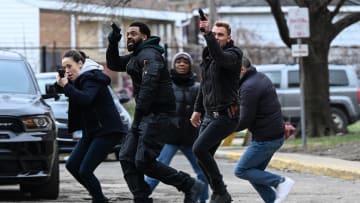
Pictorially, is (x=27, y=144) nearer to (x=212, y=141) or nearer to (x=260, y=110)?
(x=212, y=141)

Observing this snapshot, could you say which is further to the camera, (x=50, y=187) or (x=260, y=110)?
(x=50, y=187)

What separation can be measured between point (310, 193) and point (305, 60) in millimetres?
9295

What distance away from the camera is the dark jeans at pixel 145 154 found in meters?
8.60

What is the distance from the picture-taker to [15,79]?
11.4 metres

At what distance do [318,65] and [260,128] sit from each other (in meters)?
11.6

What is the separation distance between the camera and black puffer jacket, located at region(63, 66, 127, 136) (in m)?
9.08

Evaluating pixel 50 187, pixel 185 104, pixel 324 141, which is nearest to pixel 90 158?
pixel 50 187

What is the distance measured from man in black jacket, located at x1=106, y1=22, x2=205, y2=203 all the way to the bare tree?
11.5m

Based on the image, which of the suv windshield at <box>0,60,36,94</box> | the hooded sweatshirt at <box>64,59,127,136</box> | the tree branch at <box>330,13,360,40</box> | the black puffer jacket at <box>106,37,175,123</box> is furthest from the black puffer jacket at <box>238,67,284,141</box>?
the tree branch at <box>330,13,360,40</box>

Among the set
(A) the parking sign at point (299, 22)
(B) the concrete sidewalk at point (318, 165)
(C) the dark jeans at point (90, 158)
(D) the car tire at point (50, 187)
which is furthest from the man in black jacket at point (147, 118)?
(A) the parking sign at point (299, 22)

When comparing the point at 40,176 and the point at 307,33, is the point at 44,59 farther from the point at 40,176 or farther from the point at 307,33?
the point at 40,176

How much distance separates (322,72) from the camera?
20.5m

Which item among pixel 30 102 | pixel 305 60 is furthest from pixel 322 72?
Result: pixel 30 102

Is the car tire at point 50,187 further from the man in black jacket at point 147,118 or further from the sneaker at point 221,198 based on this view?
the sneaker at point 221,198
